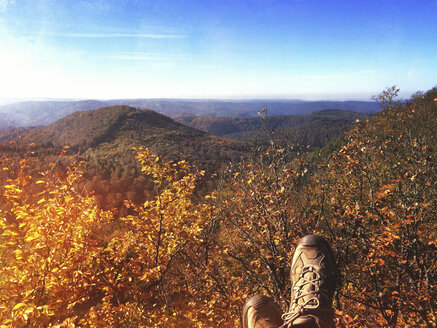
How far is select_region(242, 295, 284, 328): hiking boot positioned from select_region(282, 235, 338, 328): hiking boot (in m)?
0.22

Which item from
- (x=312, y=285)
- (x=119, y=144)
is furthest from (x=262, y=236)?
(x=119, y=144)

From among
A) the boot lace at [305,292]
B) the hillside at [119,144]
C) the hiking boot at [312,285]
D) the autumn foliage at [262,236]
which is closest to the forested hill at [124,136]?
the hillside at [119,144]

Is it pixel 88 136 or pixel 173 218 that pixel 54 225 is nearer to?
pixel 173 218

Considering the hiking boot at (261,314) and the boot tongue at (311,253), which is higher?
the boot tongue at (311,253)

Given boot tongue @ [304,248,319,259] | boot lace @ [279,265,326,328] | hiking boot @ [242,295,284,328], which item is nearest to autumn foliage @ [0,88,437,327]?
boot lace @ [279,265,326,328]

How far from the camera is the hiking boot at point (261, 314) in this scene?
12.6ft

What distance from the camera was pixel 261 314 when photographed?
3889 mm

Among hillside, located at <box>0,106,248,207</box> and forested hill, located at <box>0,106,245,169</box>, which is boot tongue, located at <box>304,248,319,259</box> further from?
forested hill, located at <box>0,106,245,169</box>

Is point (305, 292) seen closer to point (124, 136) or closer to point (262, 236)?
point (262, 236)

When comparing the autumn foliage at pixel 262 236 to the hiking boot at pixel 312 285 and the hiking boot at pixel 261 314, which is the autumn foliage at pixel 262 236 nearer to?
the hiking boot at pixel 312 285

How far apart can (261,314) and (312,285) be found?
3.55 feet

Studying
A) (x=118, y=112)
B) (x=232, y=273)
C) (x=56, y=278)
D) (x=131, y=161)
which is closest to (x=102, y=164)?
(x=131, y=161)

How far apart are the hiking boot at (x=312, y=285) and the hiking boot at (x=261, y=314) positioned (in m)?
0.22

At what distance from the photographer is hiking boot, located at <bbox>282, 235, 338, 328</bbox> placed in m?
3.57
